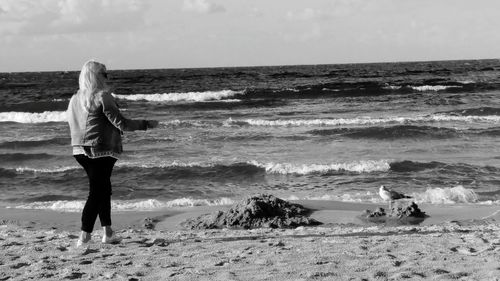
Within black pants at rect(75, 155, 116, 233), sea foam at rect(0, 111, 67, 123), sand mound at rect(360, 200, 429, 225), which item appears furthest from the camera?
sea foam at rect(0, 111, 67, 123)

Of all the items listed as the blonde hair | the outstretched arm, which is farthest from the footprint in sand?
the blonde hair

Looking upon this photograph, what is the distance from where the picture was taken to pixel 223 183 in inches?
384

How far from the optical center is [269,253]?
4645 millimetres

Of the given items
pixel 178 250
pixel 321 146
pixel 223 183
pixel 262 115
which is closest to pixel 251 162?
pixel 223 183

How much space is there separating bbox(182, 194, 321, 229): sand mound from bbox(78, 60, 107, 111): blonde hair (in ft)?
7.81

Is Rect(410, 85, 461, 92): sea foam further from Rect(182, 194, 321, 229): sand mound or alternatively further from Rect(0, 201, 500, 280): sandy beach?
Rect(182, 194, 321, 229): sand mound

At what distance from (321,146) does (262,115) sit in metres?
8.53

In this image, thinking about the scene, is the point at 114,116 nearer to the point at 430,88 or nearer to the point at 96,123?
the point at 96,123

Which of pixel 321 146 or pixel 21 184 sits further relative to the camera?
pixel 321 146

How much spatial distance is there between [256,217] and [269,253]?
78.4 inches

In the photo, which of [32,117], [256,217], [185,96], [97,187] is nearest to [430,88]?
[185,96]

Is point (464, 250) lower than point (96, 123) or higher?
lower

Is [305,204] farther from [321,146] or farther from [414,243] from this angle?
[321,146]

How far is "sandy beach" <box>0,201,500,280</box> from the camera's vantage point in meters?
4.03
